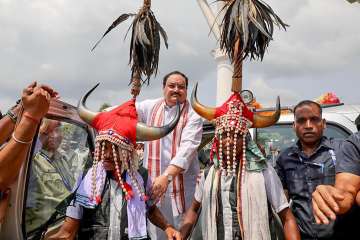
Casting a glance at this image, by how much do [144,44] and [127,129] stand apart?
73 centimetres

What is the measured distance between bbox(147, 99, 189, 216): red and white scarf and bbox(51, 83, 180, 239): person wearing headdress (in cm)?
62

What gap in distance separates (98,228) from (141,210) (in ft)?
0.96

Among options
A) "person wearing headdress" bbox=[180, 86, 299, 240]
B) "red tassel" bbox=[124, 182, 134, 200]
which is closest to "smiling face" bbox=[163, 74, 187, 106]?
"person wearing headdress" bbox=[180, 86, 299, 240]

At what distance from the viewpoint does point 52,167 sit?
3662 millimetres

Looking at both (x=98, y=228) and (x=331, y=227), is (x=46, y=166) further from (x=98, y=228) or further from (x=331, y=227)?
(x=331, y=227)

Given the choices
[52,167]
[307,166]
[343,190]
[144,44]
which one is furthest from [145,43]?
[343,190]

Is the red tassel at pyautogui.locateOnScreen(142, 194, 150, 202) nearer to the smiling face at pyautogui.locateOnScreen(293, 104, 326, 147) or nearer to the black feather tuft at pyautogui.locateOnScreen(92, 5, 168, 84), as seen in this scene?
the black feather tuft at pyautogui.locateOnScreen(92, 5, 168, 84)

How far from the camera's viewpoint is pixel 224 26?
304cm

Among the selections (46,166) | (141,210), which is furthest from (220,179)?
(46,166)

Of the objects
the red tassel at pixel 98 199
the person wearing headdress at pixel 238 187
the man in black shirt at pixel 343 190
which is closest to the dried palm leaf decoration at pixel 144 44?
the person wearing headdress at pixel 238 187

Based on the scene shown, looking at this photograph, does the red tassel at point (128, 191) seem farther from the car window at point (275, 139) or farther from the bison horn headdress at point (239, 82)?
the car window at point (275, 139)

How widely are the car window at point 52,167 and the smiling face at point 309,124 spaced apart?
1.73 m

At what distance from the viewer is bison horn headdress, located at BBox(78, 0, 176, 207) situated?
290cm

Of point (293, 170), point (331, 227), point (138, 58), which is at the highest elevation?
point (138, 58)
